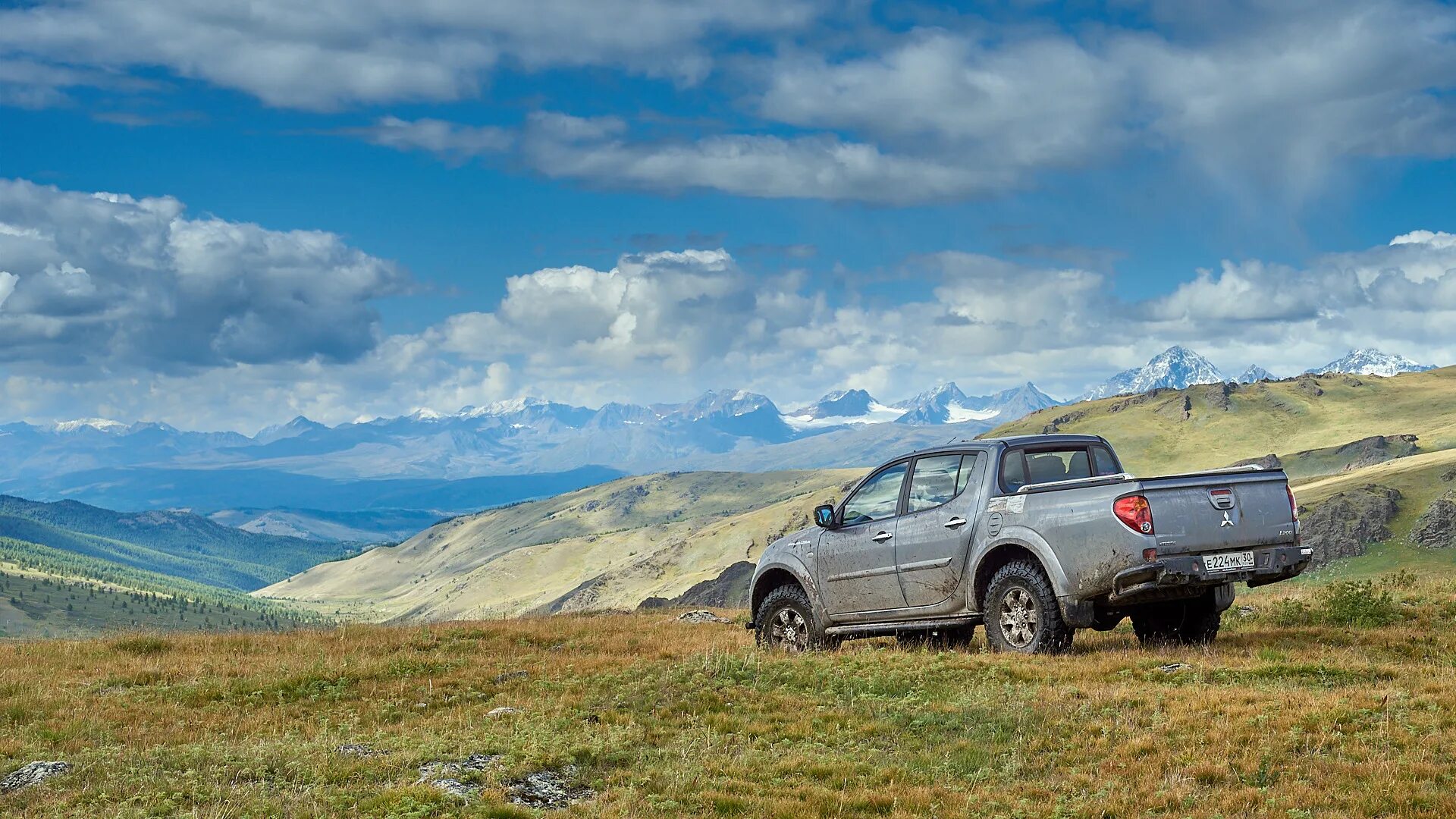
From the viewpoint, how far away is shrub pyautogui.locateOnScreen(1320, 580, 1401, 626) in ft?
49.7

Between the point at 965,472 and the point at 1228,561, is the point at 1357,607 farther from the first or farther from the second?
the point at 965,472

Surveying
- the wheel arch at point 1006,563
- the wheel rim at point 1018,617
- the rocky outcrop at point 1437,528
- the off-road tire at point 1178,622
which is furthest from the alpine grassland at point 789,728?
the rocky outcrop at point 1437,528

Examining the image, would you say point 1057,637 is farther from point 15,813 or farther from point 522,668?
point 15,813

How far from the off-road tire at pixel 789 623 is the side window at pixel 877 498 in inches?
56.3

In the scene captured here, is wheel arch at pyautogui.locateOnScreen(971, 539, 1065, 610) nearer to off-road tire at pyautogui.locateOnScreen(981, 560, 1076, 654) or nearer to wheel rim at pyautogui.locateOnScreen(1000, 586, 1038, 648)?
off-road tire at pyautogui.locateOnScreen(981, 560, 1076, 654)

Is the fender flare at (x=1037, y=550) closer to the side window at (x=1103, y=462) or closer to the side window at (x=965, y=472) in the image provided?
the side window at (x=965, y=472)

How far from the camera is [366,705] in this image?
12211 mm

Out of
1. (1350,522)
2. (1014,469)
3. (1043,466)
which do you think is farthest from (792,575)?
(1350,522)

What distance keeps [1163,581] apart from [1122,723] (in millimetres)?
3121

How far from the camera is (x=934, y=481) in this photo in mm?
14141

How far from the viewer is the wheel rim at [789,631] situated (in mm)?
15391

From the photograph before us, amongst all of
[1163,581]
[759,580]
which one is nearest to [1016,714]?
[1163,581]

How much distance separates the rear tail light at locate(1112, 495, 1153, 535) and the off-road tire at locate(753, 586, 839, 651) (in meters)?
4.76

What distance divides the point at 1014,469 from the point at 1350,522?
138340 mm
